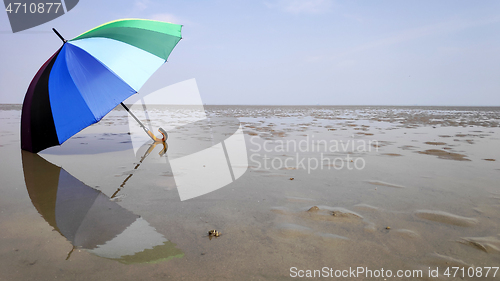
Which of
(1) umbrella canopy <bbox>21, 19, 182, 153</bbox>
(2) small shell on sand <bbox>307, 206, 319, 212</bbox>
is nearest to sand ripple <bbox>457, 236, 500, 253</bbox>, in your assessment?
(2) small shell on sand <bbox>307, 206, 319, 212</bbox>

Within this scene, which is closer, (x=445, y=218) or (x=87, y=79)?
(x=445, y=218)

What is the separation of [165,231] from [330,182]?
8.78 feet

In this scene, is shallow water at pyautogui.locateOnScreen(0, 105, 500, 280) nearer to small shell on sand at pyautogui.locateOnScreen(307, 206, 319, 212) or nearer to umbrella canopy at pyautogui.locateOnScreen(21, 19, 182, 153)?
small shell on sand at pyautogui.locateOnScreen(307, 206, 319, 212)

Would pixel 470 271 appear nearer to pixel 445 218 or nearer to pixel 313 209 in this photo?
pixel 445 218

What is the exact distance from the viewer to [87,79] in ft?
15.7

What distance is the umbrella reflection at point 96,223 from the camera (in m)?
2.23

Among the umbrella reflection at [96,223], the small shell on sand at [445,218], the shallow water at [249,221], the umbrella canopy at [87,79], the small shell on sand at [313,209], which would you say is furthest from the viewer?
the umbrella canopy at [87,79]

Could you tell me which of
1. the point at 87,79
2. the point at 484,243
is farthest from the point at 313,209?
the point at 87,79

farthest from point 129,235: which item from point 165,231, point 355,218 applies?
point 355,218

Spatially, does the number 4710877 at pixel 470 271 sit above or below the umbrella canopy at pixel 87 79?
below

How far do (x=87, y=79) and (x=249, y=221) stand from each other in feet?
13.4

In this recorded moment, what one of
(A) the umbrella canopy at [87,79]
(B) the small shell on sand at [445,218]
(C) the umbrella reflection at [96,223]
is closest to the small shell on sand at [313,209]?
(B) the small shell on sand at [445,218]

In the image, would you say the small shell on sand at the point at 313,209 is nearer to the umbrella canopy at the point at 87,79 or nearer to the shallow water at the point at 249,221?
the shallow water at the point at 249,221

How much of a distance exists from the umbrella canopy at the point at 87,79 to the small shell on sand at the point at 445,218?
16.0 ft
